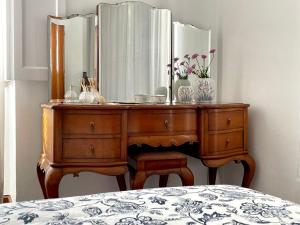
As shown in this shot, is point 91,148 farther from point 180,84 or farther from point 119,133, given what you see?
point 180,84

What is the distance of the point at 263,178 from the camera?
2.38 meters

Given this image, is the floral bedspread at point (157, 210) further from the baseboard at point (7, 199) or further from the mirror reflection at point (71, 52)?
the baseboard at point (7, 199)

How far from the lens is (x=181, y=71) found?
268cm

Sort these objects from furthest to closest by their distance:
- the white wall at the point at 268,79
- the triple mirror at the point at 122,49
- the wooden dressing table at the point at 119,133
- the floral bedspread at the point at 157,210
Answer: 1. the triple mirror at the point at 122,49
2. the white wall at the point at 268,79
3. the wooden dressing table at the point at 119,133
4. the floral bedspread at the point at 157,210

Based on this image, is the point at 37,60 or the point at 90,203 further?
the point at 37,60

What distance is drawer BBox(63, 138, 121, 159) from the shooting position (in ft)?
6.20

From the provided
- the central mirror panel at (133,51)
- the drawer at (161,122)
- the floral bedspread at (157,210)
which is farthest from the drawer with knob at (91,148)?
the floral bedspread at (157,210)

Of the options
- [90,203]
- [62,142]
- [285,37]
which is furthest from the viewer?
[285,37]

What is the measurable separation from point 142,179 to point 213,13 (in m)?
1.48

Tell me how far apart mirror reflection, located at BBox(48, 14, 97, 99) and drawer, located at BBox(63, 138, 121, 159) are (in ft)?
1.82

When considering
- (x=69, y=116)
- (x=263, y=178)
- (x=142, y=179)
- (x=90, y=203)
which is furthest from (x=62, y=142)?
(x=263, y=178)

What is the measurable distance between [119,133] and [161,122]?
0.26 meters

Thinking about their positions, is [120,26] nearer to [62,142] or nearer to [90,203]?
[62,142]

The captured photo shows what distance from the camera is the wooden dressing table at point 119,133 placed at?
1879mm
